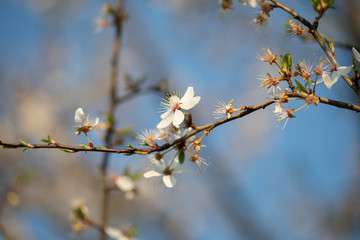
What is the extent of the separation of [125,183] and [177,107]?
138 cm

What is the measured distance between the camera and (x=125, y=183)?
8.05ft

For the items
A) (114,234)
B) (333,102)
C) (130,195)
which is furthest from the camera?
(130,195)

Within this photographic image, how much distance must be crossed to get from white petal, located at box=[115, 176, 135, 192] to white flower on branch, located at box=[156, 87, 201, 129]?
1.32 meters

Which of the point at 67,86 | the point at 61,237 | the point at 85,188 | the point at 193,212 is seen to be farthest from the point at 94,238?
the point at 67,86

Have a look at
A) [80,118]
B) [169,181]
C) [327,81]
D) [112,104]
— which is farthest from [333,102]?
[112,104]

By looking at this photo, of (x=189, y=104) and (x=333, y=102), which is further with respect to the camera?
(x=189, y=104)

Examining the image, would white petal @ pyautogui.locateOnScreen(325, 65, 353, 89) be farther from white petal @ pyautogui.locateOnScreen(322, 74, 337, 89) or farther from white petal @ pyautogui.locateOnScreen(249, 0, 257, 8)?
white petal @ pyautogui.locateOnScreen(249, 0, 257, 8)

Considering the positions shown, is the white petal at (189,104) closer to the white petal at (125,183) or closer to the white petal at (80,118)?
the white petal at (80,118)

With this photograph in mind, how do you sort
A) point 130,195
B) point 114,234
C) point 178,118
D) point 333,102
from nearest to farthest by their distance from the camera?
point 333,102, point 178,118, point 114,234, point 130,195

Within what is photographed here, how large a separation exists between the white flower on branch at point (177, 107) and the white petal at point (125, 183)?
132cm

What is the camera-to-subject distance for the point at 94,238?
6.31 m

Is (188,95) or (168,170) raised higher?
(188,95)

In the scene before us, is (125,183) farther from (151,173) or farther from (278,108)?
(278,108)

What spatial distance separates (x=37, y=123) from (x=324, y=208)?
6202 mm
